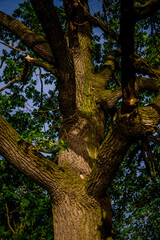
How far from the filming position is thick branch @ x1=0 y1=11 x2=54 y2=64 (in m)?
3.92

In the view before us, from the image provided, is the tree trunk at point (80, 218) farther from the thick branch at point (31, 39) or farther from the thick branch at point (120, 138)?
the thick branch at point (31, 39)

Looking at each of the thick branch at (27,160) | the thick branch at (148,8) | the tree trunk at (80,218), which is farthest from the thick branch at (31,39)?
the tree trunk at (80,218)

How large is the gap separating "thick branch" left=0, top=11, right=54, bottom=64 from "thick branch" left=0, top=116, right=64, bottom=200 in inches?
78.7

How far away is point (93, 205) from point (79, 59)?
329 centimetres

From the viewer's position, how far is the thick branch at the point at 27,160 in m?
2.46

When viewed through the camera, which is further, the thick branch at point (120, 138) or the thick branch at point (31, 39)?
the thick branch at point (31, 39)

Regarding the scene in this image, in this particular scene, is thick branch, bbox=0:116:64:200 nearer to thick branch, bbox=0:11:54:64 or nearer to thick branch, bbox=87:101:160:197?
thick branch, bbox=87:101:160:197

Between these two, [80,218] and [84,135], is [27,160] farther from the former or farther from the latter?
[84,135]

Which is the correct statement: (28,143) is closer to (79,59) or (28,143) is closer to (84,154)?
(84,154)

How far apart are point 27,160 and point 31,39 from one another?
9.37 feet

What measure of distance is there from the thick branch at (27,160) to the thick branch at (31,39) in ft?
6.56

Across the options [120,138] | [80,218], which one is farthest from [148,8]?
[80,218]

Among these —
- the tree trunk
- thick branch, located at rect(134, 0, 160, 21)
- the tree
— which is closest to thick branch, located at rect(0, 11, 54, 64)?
the tree

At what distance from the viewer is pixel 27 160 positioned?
97.1 inches
